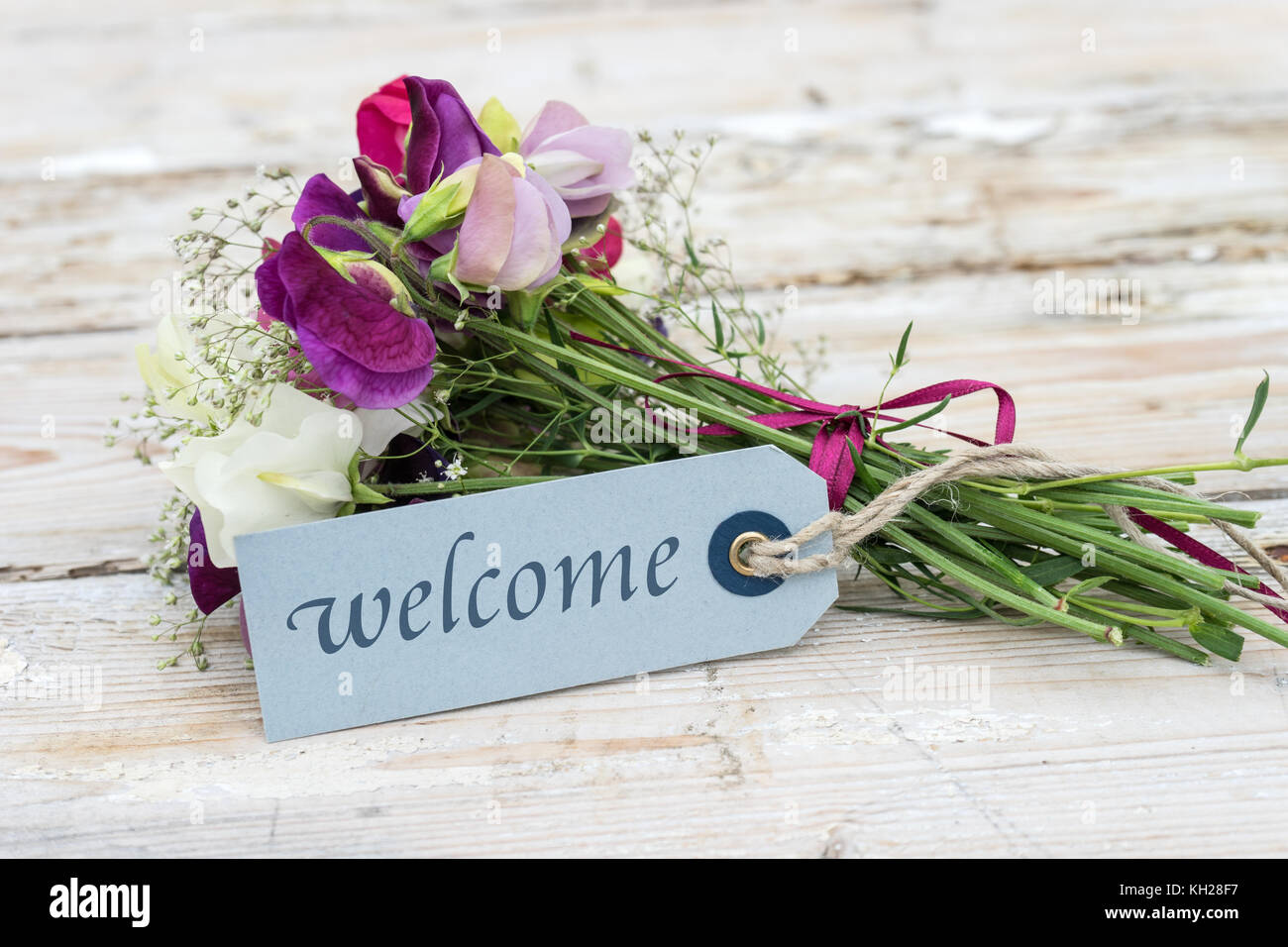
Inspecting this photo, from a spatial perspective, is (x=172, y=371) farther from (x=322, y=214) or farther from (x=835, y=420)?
(x=835, y=420)

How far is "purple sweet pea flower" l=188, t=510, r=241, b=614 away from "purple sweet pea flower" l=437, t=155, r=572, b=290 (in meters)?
0.24

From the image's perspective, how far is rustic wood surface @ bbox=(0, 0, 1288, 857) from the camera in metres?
0.58

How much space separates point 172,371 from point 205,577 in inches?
5.2

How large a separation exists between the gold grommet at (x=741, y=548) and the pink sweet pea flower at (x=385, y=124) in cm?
36

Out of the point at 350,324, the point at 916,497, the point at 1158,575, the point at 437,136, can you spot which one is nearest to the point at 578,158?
the point at 437,136

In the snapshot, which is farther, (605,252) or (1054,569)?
(605,252)

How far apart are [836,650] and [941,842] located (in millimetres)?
166

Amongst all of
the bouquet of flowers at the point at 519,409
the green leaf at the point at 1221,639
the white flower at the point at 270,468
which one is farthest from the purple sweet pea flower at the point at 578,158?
the green leaf at the point at 1221,639

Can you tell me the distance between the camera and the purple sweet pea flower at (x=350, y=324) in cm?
56

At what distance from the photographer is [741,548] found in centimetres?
67

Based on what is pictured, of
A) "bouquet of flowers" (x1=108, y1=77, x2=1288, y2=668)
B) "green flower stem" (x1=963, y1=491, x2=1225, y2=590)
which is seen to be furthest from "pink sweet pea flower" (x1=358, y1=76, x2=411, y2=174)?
"green flower stem" (x1=963, y1=491, x2=1225, y2=590)

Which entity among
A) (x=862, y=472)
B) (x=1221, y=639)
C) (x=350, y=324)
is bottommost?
(x=1221, y=639)

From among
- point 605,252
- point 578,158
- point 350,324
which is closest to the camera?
point 350,324

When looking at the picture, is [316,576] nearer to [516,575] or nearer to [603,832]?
[516,575]
